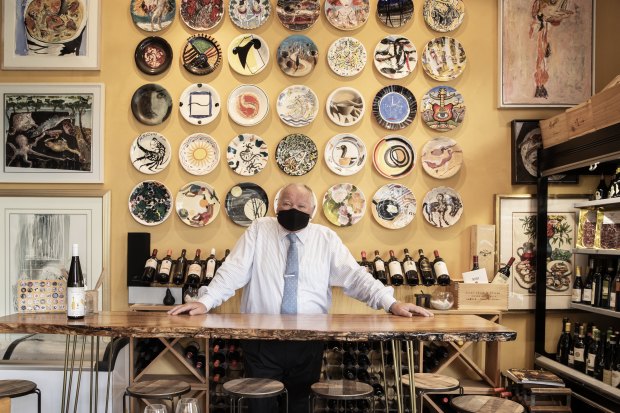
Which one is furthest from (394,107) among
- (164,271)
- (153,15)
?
(164,271)

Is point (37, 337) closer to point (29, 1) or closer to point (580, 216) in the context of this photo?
point (29, 1)

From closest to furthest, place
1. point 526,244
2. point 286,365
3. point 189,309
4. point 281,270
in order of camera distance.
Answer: point 189,309 → point 286,365 → point 281,270 → point 526,244

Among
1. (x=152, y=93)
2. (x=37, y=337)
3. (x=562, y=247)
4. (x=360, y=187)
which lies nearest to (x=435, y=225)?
(x=360, y=187)

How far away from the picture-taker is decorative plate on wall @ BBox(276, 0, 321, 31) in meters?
4.49

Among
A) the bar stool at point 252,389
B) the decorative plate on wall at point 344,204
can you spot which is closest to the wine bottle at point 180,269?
the decorative plate on wall at point 344,204

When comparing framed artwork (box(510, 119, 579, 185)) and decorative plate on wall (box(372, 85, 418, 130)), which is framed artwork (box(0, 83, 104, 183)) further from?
framed artwork (box(510, 119, 579, 185))

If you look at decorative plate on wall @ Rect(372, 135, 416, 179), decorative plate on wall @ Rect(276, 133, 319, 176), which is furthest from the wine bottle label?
decorative plate on wall @ Rect(372, 135, 416, 179)

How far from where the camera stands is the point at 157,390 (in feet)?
9.63

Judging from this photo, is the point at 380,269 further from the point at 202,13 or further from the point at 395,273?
the point at 202,13

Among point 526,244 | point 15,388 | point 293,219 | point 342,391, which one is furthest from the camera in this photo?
point 526,244

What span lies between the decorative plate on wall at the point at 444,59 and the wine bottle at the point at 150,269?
101 inches

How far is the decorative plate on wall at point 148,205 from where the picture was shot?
445cm

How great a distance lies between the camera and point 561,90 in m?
4.46

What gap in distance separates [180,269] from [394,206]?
1.72m
